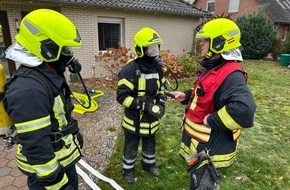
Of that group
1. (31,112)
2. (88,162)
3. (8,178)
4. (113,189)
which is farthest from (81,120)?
(31,112)

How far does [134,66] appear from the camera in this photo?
2717 millimetres

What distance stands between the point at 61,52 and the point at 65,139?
0.70m

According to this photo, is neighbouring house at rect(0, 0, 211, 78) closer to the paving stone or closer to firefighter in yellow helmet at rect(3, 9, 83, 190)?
the paving stone

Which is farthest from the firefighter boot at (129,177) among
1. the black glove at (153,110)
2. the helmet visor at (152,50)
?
the helmet visor at (152,50)

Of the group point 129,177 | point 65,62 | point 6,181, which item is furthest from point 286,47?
point 6,181

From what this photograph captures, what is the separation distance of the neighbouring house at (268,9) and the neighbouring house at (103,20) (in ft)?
34.8

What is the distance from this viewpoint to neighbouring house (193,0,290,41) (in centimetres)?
1966

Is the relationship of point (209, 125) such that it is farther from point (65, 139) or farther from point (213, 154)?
point (65, 139)

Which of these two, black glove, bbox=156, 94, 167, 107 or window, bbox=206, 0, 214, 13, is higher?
window, bbox=206, 0, 214, 13

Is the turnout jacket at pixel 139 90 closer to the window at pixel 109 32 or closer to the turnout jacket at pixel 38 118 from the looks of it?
the turnout jacket at pixel 38 118

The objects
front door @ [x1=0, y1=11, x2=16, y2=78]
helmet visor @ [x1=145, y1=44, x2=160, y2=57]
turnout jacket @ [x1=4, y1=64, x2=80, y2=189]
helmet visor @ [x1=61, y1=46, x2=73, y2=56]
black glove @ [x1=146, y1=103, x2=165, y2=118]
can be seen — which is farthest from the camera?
front door @ [x1=0, y1=11, x2=16, y2=78]

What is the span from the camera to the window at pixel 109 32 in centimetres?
895

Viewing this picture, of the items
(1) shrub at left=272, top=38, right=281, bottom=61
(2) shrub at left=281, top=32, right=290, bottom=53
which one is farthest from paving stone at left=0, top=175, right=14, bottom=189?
(1) shrub at left=272, top=38, right=281, bottom=61

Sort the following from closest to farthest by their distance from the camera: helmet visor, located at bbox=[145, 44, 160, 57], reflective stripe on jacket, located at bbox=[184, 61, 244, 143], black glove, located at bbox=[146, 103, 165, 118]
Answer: reflective stripe on jacket, located at bbox=[184, 61, 244, 143] → helmet visor, located at bbox=[145, 44, 160, 57] → black glove, located at bbox=[146, 103, 165, 118]
